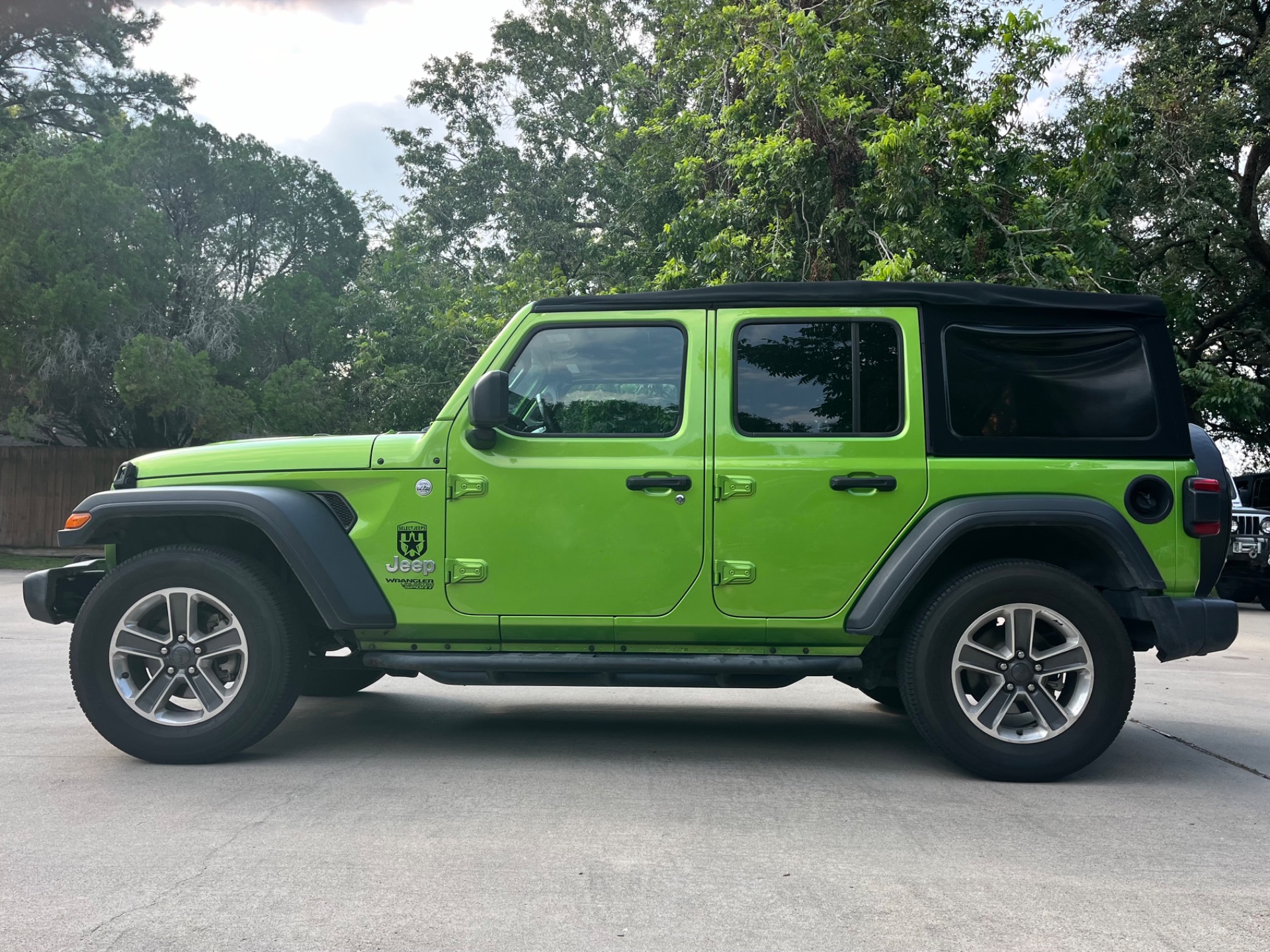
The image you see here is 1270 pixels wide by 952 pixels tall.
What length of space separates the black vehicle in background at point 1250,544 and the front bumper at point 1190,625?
11686 millimetres

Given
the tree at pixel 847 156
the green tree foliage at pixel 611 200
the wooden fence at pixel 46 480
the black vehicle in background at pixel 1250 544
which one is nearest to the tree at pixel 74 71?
the green tree foliage at pixel 611 200

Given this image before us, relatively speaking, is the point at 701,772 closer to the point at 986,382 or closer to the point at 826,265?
the point at 986,382

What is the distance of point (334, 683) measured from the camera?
23.3ft

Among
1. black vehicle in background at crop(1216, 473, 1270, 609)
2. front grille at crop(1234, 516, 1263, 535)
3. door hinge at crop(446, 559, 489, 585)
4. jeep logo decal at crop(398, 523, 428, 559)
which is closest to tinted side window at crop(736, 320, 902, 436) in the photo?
door hinge at crop(446, 559, 489, 585)

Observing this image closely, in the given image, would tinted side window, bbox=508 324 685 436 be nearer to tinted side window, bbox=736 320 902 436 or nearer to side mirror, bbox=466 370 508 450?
side mirror, bbox=466 370 508 450

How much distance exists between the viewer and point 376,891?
3594 mm

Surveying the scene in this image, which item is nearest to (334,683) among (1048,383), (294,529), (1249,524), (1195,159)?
(294,529)

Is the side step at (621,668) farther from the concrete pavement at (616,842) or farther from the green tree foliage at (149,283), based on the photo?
the green tree foliage at (149,283)

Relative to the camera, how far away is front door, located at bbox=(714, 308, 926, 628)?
17.2 feet

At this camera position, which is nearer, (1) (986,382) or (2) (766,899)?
(2) (766,899)

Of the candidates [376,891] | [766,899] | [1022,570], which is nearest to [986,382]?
[1022,570]

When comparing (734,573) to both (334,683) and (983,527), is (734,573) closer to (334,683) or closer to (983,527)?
(983,527)

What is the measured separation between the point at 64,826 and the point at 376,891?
56.4 inches

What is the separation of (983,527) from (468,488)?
227 centimetres
